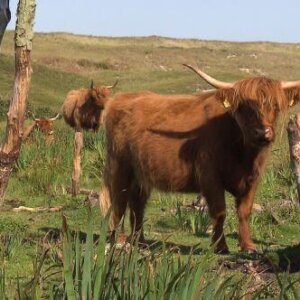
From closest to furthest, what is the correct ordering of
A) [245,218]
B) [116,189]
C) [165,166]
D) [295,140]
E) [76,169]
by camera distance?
[295,140]
[245,218]
[165,166]
[116,189]
[76,169]

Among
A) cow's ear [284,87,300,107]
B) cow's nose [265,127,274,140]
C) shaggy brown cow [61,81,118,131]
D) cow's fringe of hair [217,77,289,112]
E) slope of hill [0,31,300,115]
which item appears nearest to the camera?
cow's nose [265,127,274,140]

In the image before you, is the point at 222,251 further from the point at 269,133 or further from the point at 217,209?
the point at 269,133

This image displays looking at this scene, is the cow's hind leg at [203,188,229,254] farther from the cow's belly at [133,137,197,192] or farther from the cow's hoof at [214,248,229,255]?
the cow's belly at [133,137,197,192]

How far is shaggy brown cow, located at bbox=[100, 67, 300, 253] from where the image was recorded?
6.90 m

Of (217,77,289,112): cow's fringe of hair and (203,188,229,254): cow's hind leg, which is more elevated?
(217,77,289,112): cow's fringe of hair

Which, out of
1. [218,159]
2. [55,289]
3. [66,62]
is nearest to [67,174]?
[218,159]

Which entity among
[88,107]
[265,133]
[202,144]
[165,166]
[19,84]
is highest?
[19,84]

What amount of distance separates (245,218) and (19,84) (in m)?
2.42

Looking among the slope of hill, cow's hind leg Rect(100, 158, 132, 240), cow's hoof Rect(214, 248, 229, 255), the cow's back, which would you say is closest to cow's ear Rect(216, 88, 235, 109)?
the cow's back

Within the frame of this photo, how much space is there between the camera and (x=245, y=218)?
7.45 meters

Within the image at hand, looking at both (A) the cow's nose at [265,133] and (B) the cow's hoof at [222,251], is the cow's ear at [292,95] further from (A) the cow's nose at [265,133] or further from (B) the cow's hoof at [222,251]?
(B) the cow's hoof at [222,251]

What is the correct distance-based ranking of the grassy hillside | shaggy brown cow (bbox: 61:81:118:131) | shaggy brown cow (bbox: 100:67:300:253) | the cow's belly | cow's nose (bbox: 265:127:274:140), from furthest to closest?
shaggy brown cow (bbox: 61:81:118:131) → the cow's belly → shaggy brown cow (bbox: 100:67:300:253) → cow's nose (bbox: 265:127:274:140) → the grassy hillside

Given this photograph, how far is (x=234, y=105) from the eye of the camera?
6.95 metres

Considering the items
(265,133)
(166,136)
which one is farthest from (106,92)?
(265,133)
